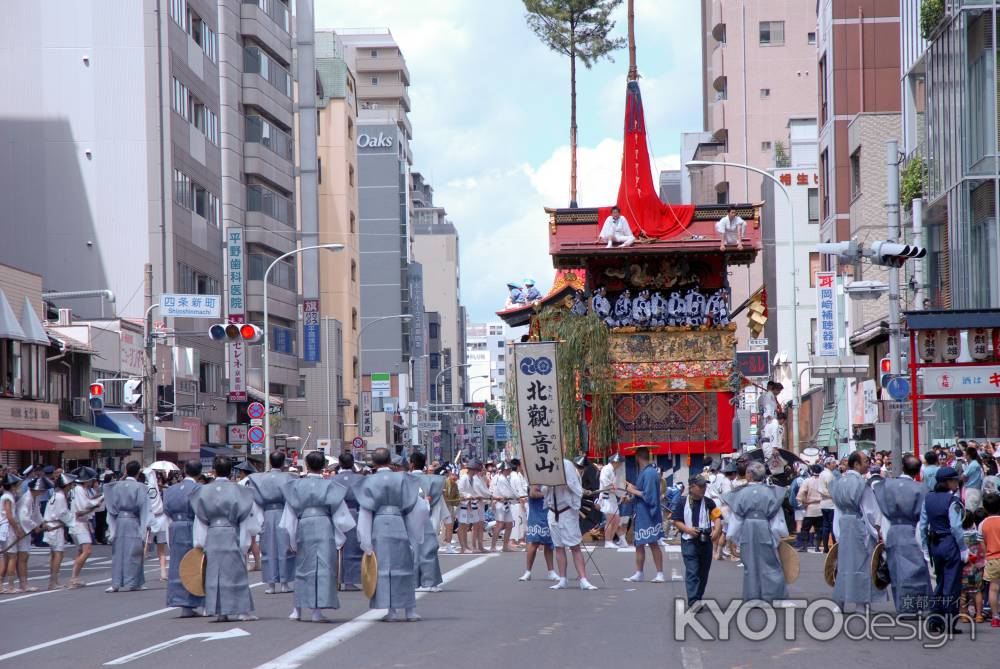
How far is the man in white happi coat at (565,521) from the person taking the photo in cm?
1869

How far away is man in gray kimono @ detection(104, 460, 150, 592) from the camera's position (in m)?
19.7

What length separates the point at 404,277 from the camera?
10719cm

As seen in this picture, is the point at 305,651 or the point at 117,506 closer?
the point at 305,651

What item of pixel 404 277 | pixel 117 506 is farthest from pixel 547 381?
pixel 404 277

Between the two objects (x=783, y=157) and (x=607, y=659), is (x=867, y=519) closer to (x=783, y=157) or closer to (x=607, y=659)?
(x=607, y=659)

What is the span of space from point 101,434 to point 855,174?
25.0 m

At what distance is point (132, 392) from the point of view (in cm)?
4706

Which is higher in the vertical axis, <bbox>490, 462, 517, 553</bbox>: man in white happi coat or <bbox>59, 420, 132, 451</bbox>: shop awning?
<bbox>59, 420, 132, 451</bbox>: shop awning

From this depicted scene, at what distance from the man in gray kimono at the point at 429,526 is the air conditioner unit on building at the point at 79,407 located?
91.5ft

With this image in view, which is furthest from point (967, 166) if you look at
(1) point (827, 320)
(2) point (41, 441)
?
(2) point (41, 441)

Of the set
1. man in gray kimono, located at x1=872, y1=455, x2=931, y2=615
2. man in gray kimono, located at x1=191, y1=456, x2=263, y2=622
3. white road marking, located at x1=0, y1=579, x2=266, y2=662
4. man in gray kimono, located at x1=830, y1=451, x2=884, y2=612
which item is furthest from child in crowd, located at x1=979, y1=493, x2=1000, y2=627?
white road marking, located at x1=0, y1=579, x2=266, y2=662

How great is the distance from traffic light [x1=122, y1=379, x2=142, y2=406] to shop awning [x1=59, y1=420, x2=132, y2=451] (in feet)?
5.80

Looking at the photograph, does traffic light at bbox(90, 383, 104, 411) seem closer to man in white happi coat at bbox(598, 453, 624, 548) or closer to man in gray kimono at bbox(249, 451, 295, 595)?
man in white happi coat at bbox(598, 453, 624, 548)

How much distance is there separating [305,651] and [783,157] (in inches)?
2129
